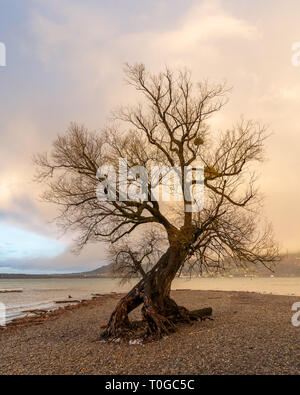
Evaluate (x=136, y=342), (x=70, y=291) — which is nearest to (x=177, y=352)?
(x=136, y=342)

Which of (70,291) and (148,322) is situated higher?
(148,322)

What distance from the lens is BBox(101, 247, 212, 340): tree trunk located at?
1154cm

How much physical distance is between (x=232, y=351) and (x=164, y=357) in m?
1.95

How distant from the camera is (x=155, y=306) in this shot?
40.3 feet

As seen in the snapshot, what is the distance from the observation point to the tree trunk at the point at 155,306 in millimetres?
11539

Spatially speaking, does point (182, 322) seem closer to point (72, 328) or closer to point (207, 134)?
point (72, 328)

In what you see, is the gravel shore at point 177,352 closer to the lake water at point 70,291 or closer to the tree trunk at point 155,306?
the tree trunk at point 155,306

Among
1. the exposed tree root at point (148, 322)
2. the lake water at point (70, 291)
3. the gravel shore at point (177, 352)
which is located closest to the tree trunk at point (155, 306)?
the exposed tree root at point (148, 322)

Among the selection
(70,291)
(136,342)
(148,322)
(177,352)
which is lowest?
(70,291)

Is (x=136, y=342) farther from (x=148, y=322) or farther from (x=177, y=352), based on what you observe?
(x=177, y=352)

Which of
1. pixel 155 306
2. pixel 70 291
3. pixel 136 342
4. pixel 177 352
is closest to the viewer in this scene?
pixel 177 352

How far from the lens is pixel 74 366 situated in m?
8.30

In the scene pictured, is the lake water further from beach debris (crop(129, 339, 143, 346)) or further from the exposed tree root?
beach debris (crop(129, 339, 143, 346))
